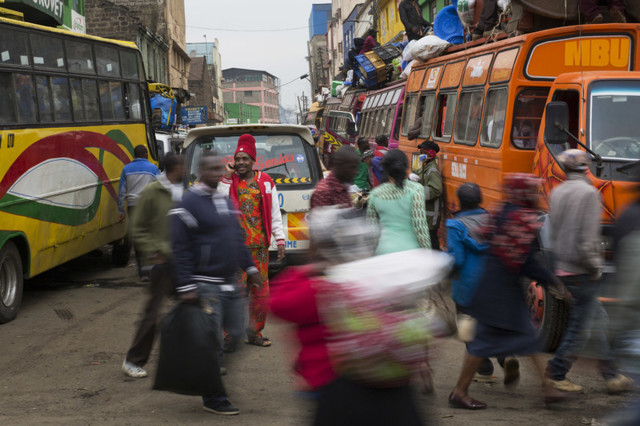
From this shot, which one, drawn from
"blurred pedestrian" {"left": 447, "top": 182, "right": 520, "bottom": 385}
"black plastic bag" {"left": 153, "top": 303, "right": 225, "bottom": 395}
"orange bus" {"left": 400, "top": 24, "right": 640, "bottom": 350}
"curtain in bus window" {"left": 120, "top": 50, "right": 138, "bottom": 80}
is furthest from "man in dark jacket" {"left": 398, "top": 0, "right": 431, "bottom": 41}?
"black plastic bag" {"left": 153, "top": 303, "right": 225, "bottom": 395}

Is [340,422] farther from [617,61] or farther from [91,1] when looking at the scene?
[91,1]

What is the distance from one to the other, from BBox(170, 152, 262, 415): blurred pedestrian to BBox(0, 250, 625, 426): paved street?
50 centimetres

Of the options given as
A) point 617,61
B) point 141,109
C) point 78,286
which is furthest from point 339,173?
point 141,109

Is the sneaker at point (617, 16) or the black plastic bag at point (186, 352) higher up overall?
the sneaker at point (617, 16)

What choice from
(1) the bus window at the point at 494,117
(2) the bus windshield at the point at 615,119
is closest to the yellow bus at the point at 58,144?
(1) the bus window at the point at 494,117

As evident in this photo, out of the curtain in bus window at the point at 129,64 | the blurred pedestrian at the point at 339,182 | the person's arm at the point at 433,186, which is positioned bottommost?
the person's arm at the point at 433,186

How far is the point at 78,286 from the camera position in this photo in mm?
10984

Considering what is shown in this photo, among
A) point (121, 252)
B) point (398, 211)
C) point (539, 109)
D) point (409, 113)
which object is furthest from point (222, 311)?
point (409, 113)

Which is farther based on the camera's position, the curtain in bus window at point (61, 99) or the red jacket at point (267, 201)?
the curtain in bus window at point (61, 99)

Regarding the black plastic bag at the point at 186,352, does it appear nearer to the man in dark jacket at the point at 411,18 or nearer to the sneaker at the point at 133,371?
the sneaker at the point at 133,371

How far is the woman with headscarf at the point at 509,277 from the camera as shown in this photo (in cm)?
508

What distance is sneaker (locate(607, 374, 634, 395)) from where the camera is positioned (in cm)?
582

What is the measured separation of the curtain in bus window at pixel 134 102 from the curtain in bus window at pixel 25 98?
11.7ft

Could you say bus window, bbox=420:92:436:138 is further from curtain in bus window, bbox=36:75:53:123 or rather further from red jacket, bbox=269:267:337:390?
red jacket, bbox=269:267:337:390
